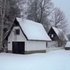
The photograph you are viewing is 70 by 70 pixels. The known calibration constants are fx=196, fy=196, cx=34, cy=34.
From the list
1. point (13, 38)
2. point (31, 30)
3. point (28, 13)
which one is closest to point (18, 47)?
point (13, 38)

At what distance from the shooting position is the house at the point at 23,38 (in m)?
30.5

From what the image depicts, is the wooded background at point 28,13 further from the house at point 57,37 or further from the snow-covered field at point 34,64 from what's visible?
the snow-covered field at point 34,64

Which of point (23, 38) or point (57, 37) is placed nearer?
point (23, 38)

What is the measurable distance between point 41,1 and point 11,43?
2553cm

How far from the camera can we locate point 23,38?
30.7 metres

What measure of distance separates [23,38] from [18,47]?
184cm

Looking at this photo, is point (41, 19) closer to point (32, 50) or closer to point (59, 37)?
point (59, 37)

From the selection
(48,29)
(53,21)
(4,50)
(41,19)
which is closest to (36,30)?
(4,50)

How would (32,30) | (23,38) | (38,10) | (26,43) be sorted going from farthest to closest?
(38,10)
(32,30)
(23,38)
(26,43)

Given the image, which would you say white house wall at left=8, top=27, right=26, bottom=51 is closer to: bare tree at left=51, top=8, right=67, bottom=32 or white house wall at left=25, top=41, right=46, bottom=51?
white house wall at left=25, top=41, right=46, bottom=51

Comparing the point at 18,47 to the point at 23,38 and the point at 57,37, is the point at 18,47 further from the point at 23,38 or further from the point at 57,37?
the point at 57,37

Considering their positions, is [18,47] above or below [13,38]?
below

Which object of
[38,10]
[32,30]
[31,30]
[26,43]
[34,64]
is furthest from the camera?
[38,10]

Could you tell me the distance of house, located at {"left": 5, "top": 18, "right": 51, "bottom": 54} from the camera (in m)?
30.5
